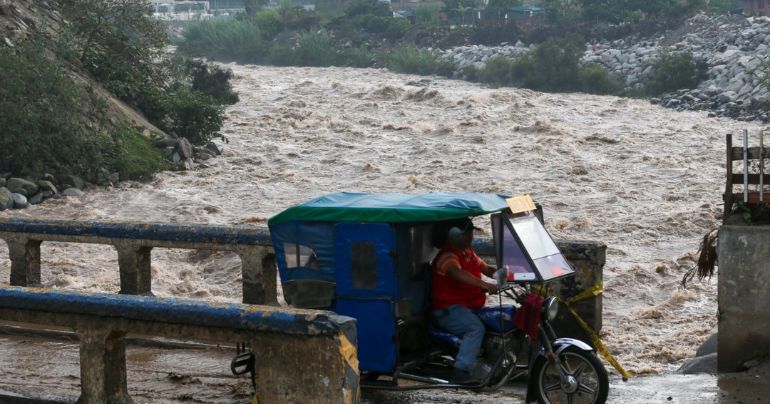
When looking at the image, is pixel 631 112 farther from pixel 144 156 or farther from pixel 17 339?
pixel 17 339

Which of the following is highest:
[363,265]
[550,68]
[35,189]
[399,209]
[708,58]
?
[708,58]

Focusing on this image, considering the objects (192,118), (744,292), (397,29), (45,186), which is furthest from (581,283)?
(397,29)

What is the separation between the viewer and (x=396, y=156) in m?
25.9

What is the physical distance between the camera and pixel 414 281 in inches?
269

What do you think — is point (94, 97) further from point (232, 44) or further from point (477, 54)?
point (232, 44)

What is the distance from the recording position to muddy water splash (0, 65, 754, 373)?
48.4 feet

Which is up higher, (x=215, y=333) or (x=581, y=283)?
(x=215, y=333)

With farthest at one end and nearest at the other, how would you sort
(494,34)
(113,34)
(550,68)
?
(494,34) → (550,68) → (113,34)

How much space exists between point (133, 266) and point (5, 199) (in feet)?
42.3

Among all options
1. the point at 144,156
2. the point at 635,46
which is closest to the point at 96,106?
the point at 144,156

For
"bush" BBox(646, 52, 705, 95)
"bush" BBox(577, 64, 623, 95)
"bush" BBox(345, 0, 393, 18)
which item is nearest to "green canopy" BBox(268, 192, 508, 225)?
"bush" BBox(646, 52, 705, 95)

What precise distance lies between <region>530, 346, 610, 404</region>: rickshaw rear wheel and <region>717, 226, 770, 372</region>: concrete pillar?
177 centimetres

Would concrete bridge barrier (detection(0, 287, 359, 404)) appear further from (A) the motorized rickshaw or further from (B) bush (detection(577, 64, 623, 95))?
(B) bush (detection(577, 64, 623, 95))

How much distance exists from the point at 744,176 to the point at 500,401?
267 cm
